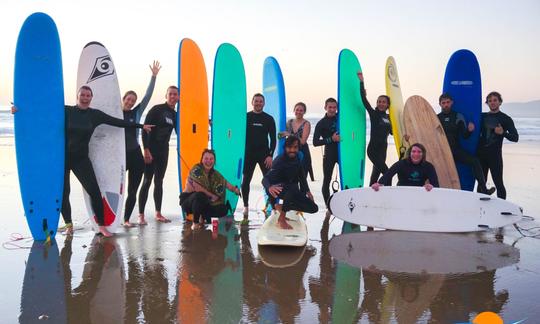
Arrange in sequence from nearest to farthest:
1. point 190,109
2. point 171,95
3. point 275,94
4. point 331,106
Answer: point 171,95 < point 190,109 < point 331,106 < point 275,94

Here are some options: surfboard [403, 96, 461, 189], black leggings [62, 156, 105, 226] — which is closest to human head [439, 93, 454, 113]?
surfboard [403, 96, 461, 189]

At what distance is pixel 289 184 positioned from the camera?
4.73 m

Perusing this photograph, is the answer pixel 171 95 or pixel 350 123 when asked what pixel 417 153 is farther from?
pixel 171 95

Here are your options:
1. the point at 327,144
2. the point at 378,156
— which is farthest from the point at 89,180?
the point at 378,156

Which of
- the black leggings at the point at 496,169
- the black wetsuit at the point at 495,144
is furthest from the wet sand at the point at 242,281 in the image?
the black wetsuit at the point at 495,144

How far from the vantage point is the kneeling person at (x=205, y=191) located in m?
4.86

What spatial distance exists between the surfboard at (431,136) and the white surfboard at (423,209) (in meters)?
0.98

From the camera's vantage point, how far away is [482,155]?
5.66 metres

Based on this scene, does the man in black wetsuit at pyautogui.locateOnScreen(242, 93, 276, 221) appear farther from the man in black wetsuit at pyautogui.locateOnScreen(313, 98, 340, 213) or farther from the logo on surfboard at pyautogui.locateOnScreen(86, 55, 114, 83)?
the logo on surfboard at pyautogui.locateOnScreen(86, 55, 114, 83)

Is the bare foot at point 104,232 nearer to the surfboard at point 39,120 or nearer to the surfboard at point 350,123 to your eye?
the surfboard at point 39,120

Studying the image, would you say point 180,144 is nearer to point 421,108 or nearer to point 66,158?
point 66,158

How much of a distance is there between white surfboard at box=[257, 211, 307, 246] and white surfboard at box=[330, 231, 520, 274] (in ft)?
1.01

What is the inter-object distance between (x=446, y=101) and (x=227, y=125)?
2.79m

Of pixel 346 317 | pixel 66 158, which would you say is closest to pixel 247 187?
pixel 66 158
